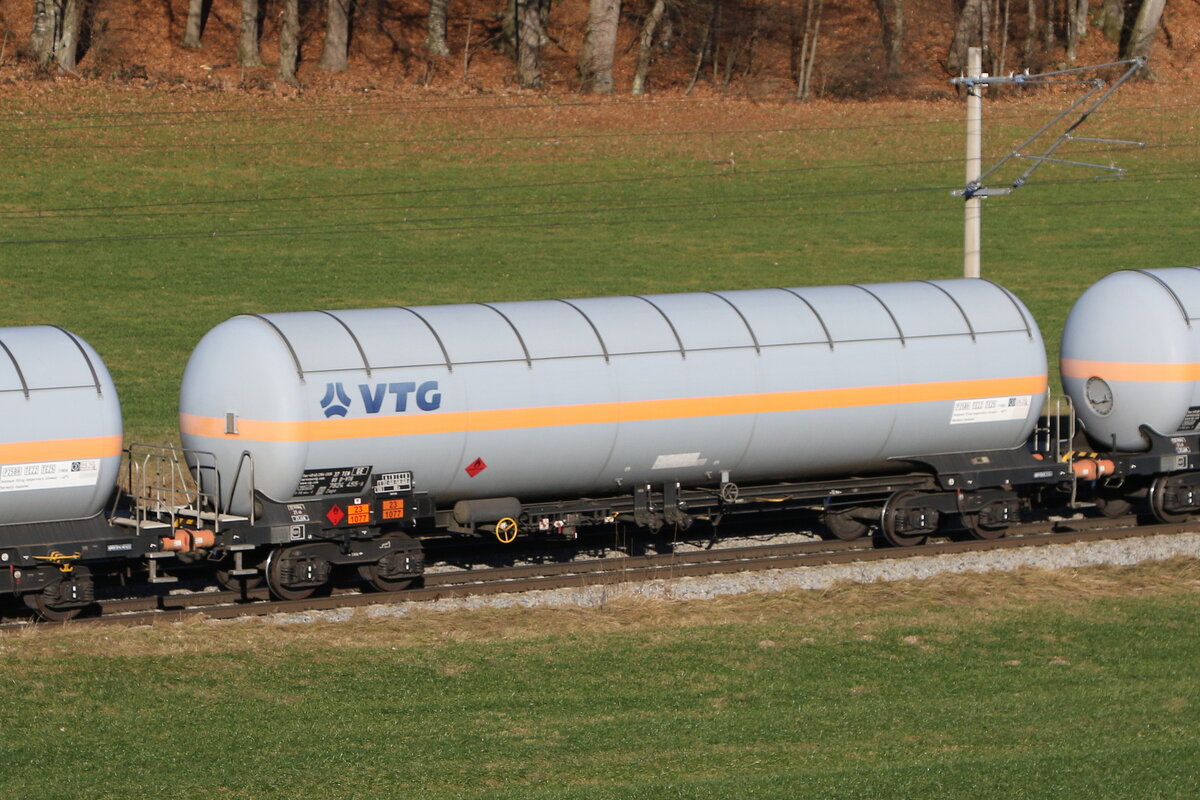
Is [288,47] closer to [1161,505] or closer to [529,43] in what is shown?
[529,43]

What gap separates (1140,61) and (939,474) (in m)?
7.40

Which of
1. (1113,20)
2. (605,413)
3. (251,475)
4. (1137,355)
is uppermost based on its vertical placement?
(1113,20)

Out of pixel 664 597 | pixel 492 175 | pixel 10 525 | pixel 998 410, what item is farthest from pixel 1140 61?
pixel 492 175

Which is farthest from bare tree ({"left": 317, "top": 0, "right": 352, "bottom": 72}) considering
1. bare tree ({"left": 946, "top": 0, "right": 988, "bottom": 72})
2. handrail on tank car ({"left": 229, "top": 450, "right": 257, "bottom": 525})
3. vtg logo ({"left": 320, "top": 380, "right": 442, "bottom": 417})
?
handrail on tank car ({"left": 229, "top": 450, "right": 257, "bottom": 525})

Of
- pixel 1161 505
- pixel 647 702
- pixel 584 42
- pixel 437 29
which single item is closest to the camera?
pixel 647 702

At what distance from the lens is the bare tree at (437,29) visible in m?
69.4

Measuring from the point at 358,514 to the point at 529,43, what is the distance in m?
46.5

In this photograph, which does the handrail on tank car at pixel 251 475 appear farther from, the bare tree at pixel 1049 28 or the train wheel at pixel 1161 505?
the bare tree at pixel 1049 28

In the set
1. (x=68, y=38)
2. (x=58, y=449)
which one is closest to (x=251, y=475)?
(x=58, y=449)

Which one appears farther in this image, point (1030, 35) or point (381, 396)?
point (1030, 35)

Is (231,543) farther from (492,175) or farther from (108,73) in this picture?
(108,73)

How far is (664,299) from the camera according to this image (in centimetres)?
2355

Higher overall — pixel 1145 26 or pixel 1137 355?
pixel 1145 26

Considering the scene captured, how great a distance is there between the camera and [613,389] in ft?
72.0
